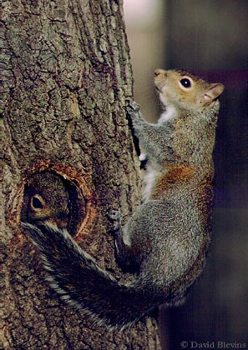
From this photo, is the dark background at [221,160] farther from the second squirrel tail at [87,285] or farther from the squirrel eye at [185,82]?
the second squirrel tail at [87,285]

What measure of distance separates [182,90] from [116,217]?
2.47 ft

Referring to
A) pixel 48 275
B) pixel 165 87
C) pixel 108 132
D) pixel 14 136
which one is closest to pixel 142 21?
pixel 165 87

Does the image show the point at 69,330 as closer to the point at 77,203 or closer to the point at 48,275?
the point at 48,275

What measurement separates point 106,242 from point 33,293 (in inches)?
12.4

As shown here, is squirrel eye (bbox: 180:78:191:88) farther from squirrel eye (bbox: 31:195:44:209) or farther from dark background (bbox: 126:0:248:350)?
squirrel eye (bbox: 31:195:44:209)

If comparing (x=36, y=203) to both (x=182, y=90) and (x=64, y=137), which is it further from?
(x=182, y=90)

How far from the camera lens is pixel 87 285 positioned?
5.71 feet

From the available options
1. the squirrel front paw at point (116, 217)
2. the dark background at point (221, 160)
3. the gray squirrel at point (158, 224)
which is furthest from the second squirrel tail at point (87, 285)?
the dark background at point (221, 160)

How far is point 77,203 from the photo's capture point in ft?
5.61

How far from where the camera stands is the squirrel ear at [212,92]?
2.19 metres

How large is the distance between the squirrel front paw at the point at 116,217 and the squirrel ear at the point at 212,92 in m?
0.73

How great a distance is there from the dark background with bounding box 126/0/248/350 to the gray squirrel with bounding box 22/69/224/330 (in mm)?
147

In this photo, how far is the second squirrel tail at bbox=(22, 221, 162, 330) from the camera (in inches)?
65.6

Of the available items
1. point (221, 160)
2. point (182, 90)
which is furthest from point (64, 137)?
point (221, 160)
